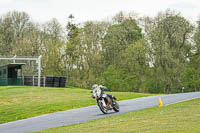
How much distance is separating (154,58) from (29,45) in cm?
1801

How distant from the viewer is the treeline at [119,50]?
59719 mm

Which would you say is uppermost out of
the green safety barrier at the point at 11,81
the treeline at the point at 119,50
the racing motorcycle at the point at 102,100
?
the treeline at the point at 119,50

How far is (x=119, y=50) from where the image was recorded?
2539 inches

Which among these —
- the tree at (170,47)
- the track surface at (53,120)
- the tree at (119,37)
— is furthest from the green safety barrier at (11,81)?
the track surface at (53,120)

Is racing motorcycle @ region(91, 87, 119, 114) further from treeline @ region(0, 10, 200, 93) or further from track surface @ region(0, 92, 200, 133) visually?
treeline @ region(0, 10, 200, 93)

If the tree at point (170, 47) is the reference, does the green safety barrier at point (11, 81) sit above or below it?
below

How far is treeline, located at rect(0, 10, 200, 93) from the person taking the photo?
59719 millimetres

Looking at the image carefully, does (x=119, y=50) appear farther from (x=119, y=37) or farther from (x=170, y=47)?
(x=170, y=47)

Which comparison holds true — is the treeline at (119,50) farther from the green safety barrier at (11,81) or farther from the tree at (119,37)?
the green safety barrier at (11,81)

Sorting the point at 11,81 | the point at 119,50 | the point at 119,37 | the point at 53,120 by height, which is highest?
the point at 119,37

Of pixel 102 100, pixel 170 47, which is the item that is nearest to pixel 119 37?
pixel 170 47

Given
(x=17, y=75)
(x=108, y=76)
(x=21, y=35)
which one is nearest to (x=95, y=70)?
(x=108, y=76)

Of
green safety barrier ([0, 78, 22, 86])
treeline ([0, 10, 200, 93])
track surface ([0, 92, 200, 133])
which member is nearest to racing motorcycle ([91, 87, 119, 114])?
track surface ([0, 92, 200, 133])

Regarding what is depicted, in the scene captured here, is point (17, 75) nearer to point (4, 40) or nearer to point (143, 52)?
point (4, 40)
